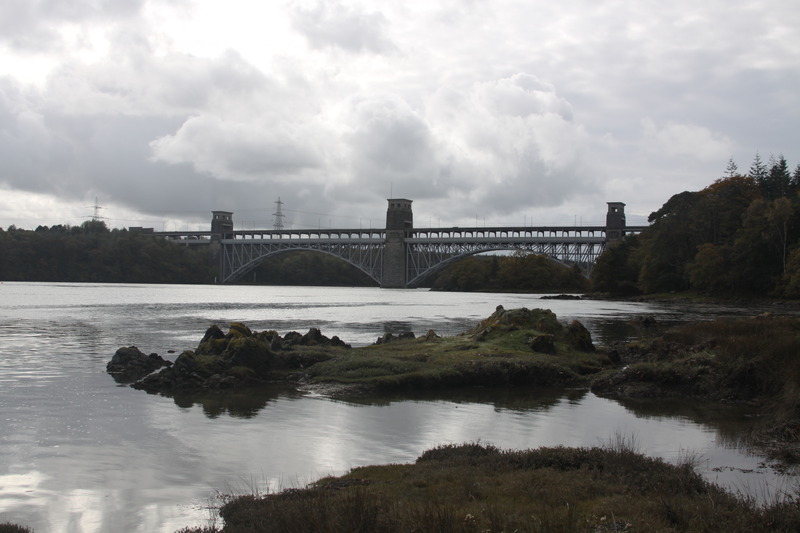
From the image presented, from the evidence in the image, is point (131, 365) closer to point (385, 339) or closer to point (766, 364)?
point (385, 339)

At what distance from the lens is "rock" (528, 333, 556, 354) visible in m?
22.3

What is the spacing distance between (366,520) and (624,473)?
158 inches

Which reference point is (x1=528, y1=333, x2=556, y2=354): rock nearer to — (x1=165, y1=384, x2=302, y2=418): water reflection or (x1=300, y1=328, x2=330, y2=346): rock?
(x1=300, y1=328, x2=330, y2=346): rock

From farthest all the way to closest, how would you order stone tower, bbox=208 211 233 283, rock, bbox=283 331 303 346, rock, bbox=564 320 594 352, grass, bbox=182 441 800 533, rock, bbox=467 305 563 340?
stone tower, bbox=208 211 233 283 → rock, bbox=283 331 303 346 → rock, bbox=467 305 563 340 → rock, bbox=564 320 594 352 → grass, bbox=182 441 800 533

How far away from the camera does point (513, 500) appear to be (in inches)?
291

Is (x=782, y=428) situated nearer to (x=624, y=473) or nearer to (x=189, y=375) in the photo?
(x=624, y=473)

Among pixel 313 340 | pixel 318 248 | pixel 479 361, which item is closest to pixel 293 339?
pixel 313 340

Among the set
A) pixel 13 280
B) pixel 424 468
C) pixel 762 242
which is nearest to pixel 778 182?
pixel 762 242

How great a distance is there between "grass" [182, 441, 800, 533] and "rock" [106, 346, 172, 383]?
13174 millimetres

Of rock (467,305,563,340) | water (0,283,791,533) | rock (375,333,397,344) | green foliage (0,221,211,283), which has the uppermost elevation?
green foliage (0,221,211,283)

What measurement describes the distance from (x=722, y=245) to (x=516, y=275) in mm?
61971

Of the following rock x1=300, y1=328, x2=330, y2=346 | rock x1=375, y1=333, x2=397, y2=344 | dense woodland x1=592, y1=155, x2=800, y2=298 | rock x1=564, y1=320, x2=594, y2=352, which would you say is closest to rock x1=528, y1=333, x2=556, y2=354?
rock x1=564, y1=320, x2=594, y2=352

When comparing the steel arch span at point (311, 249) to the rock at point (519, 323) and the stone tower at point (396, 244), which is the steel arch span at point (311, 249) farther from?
the rock at point (519, 323)

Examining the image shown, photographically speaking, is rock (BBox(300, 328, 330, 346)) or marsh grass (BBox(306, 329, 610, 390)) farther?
rock (BBox(300, 328, 330, 346))
